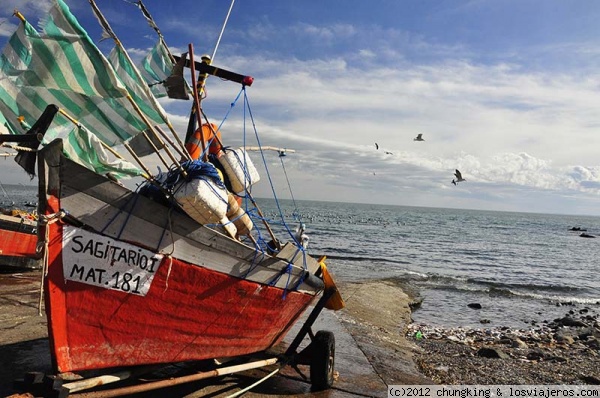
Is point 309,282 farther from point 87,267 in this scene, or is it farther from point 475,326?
point 475,326

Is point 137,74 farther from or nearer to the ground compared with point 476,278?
farther from the ground

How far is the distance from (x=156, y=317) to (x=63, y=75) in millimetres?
2605

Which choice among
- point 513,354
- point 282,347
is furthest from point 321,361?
point 513,354

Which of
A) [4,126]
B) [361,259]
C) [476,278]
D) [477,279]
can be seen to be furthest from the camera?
[361,259]

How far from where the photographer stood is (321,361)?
6.38 meters

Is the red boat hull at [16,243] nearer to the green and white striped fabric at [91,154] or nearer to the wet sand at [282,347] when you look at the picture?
the wet sand at [282,347]

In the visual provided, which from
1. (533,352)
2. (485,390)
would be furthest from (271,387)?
(533,352)

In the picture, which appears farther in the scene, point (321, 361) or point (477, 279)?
point (477, 279)

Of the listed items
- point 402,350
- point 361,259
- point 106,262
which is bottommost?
point 361,259

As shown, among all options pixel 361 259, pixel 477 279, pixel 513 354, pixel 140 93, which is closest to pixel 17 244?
pixel 140 93

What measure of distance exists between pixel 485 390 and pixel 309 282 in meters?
4.31

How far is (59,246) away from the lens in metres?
4.05

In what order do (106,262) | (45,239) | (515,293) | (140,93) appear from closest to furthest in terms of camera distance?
(45,239) < (106,262) < (140,93) < (515,293)

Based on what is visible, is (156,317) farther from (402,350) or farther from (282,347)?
(402,350)
